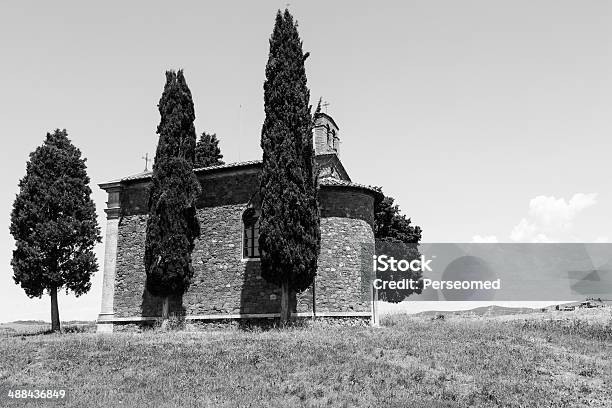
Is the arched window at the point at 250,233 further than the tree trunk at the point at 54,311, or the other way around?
the tree trunk at the point at 54,311

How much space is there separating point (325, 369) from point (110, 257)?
15.3 metres

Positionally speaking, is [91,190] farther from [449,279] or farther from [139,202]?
[449,279]

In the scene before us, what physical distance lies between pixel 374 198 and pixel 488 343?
30.0 feet

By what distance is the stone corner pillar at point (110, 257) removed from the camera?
2516 centimetres

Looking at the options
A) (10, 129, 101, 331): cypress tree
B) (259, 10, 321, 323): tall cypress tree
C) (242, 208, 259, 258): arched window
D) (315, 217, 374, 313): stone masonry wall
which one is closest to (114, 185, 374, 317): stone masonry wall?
(315, 217, 374, 313): stone masonry wall

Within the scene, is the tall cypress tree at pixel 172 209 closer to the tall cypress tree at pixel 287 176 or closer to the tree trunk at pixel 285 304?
the tall cypress tree at pixel 287 176

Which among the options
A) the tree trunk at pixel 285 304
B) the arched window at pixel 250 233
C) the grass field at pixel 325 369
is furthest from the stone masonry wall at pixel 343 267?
the arched window at pixel 250 233

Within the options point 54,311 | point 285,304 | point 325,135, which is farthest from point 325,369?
point 54,311

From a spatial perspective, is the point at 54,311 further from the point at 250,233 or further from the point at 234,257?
the point at 250,233

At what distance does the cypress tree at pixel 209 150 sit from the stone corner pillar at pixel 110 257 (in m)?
12.0

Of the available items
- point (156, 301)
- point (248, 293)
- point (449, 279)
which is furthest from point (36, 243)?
point (449, 279)

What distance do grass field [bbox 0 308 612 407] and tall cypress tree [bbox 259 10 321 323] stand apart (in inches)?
93.3

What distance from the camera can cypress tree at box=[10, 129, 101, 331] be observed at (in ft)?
88.7

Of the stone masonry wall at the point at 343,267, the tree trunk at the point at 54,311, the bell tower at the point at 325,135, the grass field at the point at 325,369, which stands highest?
the bell tower at the point at 325,135
